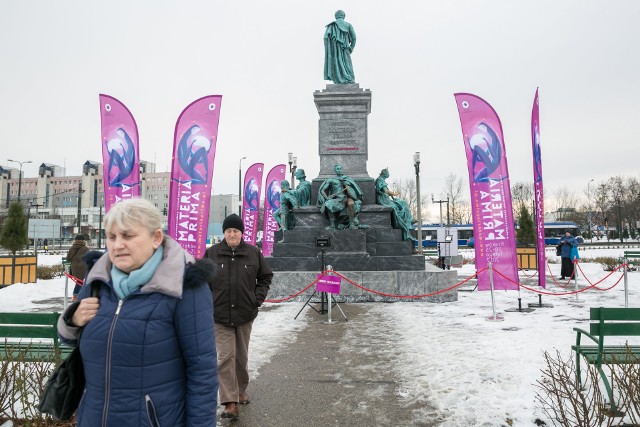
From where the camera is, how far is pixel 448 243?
19.1 m

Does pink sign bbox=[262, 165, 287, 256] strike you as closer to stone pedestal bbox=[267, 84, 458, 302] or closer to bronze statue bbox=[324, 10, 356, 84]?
stone pedestal bbox=[267, 84, 458, 302]

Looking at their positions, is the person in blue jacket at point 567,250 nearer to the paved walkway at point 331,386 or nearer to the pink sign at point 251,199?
the paved walkway at point 331,386

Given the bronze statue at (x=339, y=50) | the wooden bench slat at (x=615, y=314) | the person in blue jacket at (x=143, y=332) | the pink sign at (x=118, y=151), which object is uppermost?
the bronze statue at (x=339, y=50)

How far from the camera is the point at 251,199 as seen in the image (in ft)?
74.0

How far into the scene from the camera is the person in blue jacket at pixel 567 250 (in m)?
16.2

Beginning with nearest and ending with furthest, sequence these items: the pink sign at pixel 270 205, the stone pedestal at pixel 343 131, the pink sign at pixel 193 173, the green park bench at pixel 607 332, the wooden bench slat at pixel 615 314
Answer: the green park bench at pixel 607 332 < the wooden bench slat at pixel 615 314 < the pink sign at pixel 193 173 < the stone pedestal at pixel 343 131 < the pink sign at pixel 270 205

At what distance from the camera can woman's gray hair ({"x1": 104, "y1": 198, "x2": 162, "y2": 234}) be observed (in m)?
2.24

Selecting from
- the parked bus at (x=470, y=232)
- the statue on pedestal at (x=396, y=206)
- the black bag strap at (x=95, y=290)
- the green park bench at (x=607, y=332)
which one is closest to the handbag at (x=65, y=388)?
the black bag strap at (x=95, y=290)

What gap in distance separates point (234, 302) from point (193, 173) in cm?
679

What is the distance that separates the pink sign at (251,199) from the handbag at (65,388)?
19.4 meters

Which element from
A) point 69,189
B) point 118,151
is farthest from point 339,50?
point 69,189

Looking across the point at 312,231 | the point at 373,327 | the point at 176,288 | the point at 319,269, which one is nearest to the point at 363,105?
the point at 312,231

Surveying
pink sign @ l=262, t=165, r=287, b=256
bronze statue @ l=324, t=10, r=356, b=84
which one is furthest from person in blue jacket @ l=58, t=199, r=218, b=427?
pink sign @ l=262, t=165, r=287, b=256

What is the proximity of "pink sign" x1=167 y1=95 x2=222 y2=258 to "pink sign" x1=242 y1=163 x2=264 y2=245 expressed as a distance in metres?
10.8
